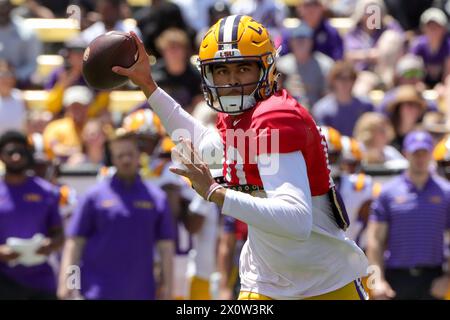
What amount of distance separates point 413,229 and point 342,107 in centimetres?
188

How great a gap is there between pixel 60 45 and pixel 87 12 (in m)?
0.54

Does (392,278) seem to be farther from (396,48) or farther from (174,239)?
(396,48)

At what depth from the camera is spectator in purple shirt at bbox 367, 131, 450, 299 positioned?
8.03 m

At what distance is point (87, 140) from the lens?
9086mm

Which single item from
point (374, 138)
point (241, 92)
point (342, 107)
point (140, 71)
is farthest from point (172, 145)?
point (241, 92)

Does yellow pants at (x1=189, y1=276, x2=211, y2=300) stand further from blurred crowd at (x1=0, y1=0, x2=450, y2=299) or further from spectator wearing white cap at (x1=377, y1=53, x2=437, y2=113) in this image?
spectator wearing white cap at (x1=377, y1=53, x2=437, y2=113)

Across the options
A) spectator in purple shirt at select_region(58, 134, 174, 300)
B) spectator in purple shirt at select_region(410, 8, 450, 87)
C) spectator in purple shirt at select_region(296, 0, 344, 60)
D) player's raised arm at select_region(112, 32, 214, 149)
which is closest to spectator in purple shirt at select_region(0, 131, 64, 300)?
spectator in purple shirt at select_region(58, 134, 174, 300)

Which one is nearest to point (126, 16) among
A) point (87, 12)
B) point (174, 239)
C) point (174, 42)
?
point (87, 12)

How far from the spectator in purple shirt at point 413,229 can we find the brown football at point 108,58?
137 inches

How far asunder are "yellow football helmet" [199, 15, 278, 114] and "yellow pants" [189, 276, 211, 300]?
380cm

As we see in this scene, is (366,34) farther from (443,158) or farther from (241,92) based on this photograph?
(241,92)

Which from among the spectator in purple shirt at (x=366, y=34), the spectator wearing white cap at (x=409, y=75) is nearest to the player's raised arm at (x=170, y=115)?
the spectator wearing white cap at (x=409, y=75)

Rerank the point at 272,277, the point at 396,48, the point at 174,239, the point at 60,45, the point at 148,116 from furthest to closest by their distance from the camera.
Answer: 1. the point at 60,45
2. the point at 396,48
3. the point at 148,116
4. the point at 174,239
5. the point at 272,277

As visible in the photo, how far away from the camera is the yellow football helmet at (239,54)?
466cm
